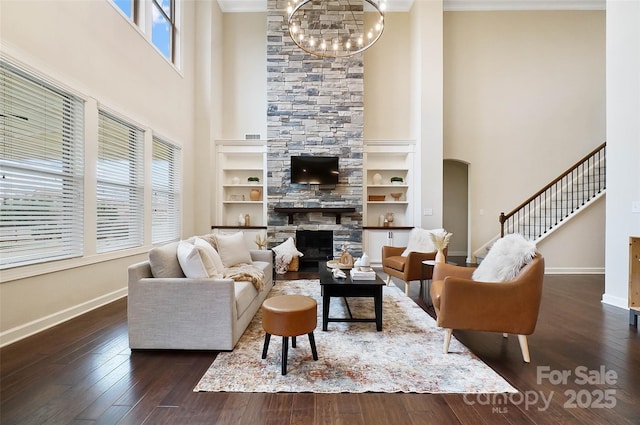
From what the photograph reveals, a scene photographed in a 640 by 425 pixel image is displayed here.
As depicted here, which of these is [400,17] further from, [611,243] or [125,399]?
[125,399]

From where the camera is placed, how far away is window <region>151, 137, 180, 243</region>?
4973 mm

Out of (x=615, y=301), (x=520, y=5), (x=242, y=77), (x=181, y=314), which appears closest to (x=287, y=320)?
(x=181, y=314)

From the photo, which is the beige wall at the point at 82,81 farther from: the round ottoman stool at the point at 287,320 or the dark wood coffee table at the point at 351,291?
the dark wood coffee table at the point at 351,291

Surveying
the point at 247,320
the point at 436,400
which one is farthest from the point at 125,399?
the point at 436,400

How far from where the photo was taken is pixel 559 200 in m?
6.62

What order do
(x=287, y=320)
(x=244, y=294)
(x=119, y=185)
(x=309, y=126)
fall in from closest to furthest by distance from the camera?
(x=287, y=320)
(x=244, y=294)
(x=119, y=185)
(x=309, y=126)

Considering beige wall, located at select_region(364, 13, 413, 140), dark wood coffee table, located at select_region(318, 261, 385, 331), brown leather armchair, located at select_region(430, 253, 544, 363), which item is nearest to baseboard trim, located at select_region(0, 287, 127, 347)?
dark wood coffee table, located at select_region(318, 261, 385, 331)

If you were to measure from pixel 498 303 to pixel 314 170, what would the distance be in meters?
4.57

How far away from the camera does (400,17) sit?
6.90 m

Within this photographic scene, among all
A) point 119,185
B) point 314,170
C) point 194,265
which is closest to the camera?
point 194,265

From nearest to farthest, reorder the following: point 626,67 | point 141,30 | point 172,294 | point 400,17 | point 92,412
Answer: point 92,412 → point 172,294 → point 626,67 → point 141,30 → point 400,17

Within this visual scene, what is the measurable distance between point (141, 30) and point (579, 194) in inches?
355

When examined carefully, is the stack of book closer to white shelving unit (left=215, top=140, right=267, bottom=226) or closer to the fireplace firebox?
the fireplace firebox

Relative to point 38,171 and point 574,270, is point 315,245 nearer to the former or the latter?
point 38,171
